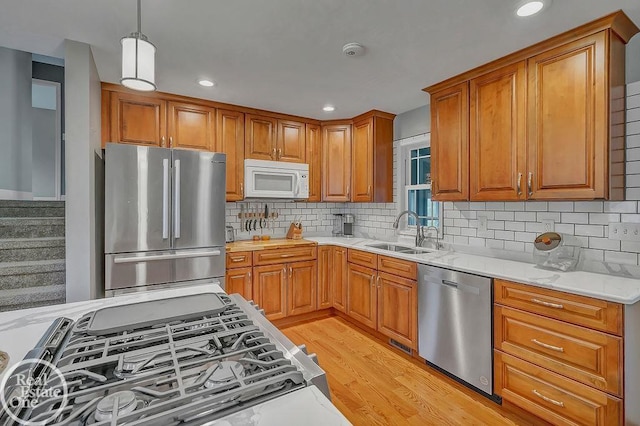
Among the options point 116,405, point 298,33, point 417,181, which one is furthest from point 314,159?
point 116,405

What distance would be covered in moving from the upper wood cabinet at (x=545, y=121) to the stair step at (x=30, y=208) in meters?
3.74

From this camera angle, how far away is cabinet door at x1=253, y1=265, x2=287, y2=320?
10.9 ft

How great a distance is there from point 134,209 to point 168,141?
90 centimetres

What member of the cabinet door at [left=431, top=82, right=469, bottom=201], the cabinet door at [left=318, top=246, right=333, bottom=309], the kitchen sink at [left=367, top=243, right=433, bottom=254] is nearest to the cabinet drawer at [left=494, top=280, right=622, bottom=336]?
the cabinet door at [left=431, top=82, right=469, bottom=201]

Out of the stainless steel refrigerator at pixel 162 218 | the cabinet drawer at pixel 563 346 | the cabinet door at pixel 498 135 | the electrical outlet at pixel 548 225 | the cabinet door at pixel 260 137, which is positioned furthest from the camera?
the cabinet door at pixel 260 137

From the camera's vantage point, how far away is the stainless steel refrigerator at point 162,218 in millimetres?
2535

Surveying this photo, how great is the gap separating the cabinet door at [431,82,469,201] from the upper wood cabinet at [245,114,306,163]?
166 cm

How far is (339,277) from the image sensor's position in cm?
368

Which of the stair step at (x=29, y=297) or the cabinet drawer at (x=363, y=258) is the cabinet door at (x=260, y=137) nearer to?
the cabinet drawer at (x=363, y=258)

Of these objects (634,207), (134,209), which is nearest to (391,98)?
(634,207)

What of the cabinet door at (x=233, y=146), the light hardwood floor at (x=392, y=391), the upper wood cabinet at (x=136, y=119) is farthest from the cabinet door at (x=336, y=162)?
the upper wood cabinet at (x=136, y=119)

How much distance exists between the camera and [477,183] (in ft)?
8.39

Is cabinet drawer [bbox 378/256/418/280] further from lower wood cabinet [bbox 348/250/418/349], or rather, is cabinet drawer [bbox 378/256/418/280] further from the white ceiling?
the white ceiling

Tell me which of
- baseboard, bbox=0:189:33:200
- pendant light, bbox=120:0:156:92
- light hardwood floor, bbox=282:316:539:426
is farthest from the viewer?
baseboard, bbox=0:189:33:200
